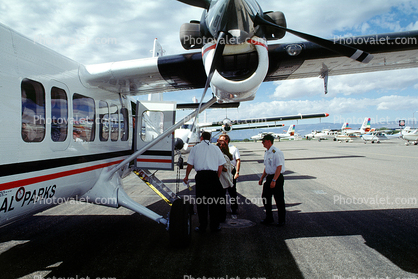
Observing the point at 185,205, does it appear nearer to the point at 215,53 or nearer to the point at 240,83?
the point at 240,83

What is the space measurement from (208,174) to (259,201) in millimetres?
2578

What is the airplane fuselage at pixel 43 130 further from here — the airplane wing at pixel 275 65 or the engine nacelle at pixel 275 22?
the engine nacelle at pixel 275 22

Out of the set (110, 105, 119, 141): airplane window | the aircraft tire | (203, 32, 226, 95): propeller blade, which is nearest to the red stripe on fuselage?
(110, 105, 119, 141): airplane window

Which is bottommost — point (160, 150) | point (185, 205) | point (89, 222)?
point (89, 222)

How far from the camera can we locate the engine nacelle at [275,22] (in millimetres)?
3715

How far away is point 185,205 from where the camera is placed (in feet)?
12.5

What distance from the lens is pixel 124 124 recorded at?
16.3 ft

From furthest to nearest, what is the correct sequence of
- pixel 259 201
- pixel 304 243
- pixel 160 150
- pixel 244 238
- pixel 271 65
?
pixel 259 201 → pixel 160 150 → pixel 271 65 → pixel 244 238 → pixel 304 243

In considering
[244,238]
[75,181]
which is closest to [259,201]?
A: [244,238]

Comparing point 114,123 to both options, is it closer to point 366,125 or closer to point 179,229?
point 179,229

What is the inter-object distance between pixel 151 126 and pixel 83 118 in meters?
1.66

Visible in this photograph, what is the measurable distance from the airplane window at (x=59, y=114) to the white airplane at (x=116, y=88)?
13 millimetres

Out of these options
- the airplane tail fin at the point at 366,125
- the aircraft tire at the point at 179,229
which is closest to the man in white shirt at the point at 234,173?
the aircraft tire at the point at 179,229

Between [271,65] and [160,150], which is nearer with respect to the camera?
[271,65]
